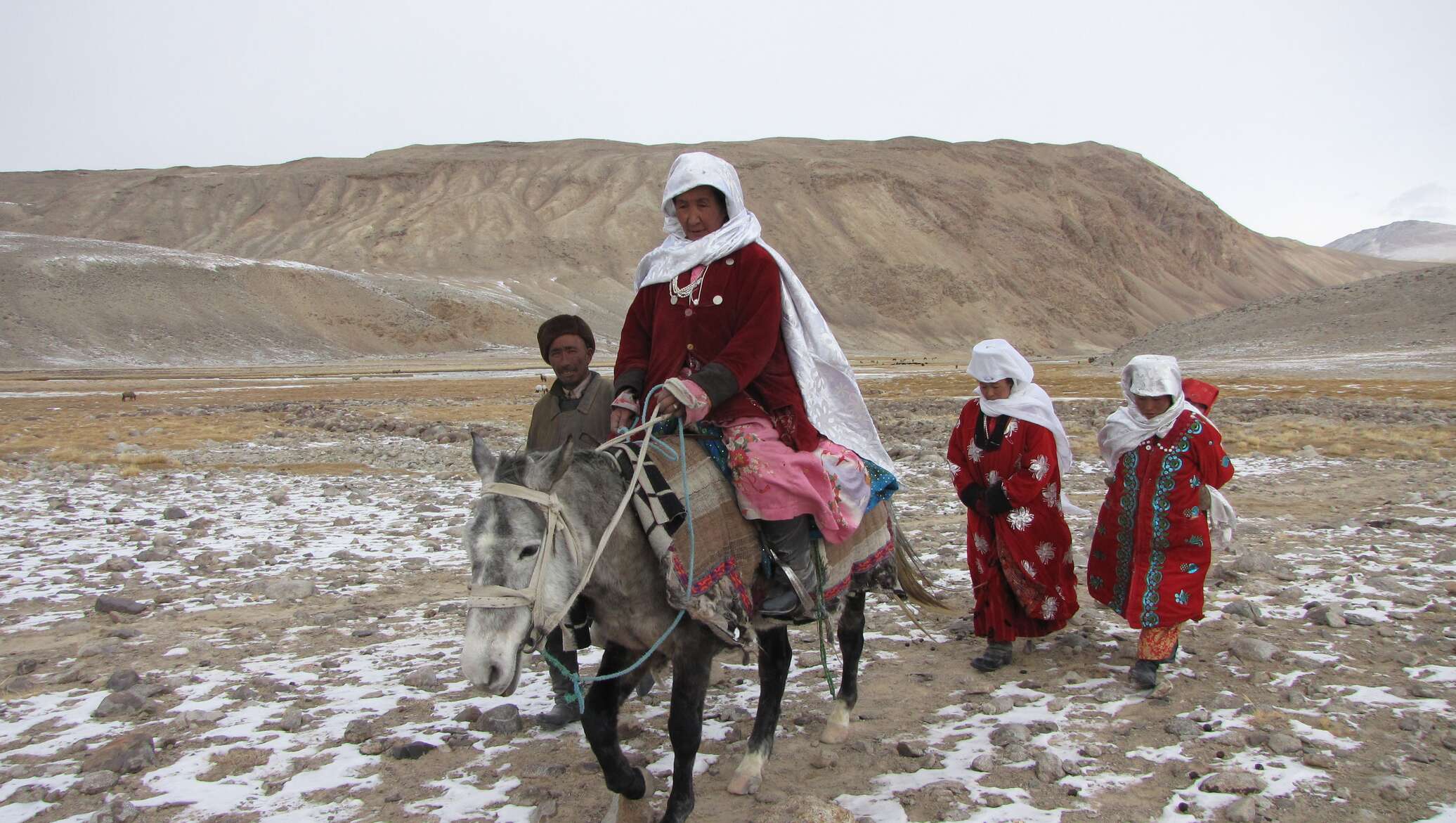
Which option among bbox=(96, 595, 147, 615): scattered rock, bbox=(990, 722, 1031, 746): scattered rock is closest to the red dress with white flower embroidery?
bbox=(990, 722, 1031, 746): scattered rock

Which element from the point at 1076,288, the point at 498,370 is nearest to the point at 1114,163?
the point at 1076,288

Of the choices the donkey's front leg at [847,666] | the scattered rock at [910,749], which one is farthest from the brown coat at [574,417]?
the scattered rock at [910,749]

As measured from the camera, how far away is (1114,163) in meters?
139

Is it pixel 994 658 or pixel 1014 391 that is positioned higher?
pixel 1014 391

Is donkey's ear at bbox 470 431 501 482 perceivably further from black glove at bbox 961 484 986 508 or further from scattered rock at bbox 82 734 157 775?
black glove at bbox 961 484 986 508

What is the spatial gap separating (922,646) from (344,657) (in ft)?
11.7

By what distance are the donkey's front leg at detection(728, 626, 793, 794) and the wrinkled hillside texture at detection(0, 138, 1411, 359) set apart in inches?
3366

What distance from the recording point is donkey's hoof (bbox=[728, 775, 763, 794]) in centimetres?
393

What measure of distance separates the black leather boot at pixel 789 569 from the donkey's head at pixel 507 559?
37.0 inches

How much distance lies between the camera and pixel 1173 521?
5.01m

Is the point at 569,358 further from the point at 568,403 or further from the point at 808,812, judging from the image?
Result: the point at 808,812

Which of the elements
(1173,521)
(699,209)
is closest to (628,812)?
(699,209)

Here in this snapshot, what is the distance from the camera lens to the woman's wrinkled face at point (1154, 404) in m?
5.11

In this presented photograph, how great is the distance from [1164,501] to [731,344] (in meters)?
2.89
